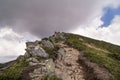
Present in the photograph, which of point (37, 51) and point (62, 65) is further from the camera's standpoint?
point (37, 51)

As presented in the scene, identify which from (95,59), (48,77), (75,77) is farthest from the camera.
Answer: (95,59)

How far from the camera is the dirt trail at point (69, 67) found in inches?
3029

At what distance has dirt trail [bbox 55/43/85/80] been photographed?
252 ft

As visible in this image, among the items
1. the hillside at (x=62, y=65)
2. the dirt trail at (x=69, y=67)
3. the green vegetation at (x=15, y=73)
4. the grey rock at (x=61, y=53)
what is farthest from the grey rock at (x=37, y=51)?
the dirt trail at (x=69, y=67)

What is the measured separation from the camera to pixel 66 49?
97.2 metres

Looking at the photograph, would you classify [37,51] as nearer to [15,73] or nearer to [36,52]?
[36,52]

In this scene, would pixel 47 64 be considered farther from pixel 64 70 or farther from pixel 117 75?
pixel 117 75

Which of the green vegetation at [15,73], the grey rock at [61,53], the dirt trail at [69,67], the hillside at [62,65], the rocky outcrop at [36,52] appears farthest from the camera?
the rocky outcrop at [36,52]

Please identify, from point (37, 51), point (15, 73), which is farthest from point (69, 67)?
point (15, 73)

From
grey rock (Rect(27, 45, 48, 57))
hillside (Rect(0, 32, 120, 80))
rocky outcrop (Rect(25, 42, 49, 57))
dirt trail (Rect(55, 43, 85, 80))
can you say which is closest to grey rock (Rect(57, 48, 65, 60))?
hillside (Rect(0, 32, 120, 80))

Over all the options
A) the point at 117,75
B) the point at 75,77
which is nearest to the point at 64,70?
the point at 75,77

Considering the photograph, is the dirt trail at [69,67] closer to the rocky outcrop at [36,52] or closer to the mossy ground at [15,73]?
the rocky outcrop at [36,52]

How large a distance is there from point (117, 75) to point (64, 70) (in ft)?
56.7

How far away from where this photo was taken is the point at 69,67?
83.7 metres
